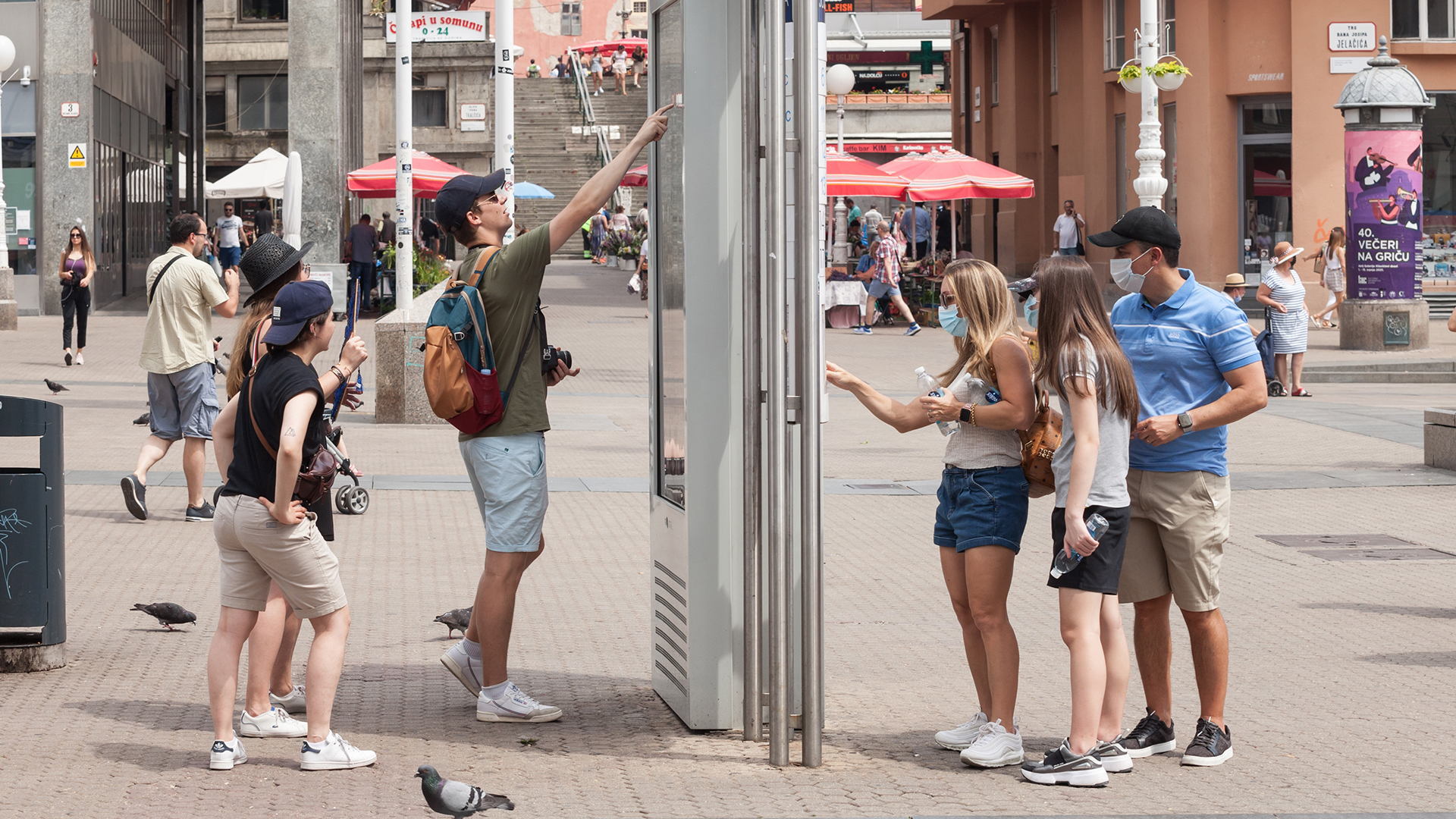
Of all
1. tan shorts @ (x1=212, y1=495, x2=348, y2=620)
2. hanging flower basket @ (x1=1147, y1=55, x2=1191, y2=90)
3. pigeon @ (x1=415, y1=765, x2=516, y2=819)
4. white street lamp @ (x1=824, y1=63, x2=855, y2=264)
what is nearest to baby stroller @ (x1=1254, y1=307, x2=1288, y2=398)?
hanging flower basket @ (x1=1147, y1=55, x2=1191, y2=90)

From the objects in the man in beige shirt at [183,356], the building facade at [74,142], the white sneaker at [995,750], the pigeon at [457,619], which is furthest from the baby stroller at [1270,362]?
the building facade at [74,142]

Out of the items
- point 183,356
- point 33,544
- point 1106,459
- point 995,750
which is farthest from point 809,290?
point 183,356

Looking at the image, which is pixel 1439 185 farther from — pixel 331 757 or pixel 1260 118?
pixel 331 757

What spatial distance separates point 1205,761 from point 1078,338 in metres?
1.43

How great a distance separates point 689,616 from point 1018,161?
120ft

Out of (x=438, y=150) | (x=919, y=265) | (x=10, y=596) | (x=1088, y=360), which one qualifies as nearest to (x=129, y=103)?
(x=919, y=265)

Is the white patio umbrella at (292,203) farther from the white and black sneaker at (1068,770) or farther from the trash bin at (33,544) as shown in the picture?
the white and black sneaker at (1068,770)

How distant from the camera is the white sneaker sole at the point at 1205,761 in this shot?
17.4ft

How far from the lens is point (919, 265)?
32406mm

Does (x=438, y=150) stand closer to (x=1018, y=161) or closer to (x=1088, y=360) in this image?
(x=1018, y=161)

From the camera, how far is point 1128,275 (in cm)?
538

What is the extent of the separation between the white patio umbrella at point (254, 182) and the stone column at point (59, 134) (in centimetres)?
361

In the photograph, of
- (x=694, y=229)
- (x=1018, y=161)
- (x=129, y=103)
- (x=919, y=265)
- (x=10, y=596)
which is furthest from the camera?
(x=1018, y=161)

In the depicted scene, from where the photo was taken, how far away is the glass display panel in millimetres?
5652
